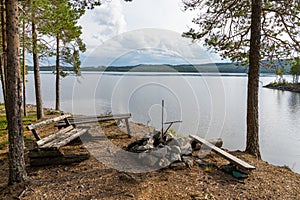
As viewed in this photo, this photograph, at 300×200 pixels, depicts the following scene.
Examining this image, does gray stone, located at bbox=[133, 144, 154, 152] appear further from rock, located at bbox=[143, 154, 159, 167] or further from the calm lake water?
the calm lake water

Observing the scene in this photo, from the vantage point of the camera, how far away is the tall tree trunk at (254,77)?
17.9ft

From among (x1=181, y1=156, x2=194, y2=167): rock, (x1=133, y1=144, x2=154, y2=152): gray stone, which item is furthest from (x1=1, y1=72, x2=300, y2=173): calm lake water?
(x1=181, y1=156, x2=194, y2=167): rock

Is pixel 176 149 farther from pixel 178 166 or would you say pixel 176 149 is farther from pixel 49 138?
pixel 49 138

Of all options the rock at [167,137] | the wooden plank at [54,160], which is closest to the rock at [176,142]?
the rock at [167,137]

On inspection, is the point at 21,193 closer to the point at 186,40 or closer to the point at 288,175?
the point at 288,175

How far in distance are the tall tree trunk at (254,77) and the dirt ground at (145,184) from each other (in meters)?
1.21

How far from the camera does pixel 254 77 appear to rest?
5.56m

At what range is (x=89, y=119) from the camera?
257 inches

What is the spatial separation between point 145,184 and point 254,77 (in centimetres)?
391

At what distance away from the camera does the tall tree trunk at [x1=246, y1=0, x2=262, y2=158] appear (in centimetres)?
544

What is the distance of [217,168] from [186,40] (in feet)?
12.8

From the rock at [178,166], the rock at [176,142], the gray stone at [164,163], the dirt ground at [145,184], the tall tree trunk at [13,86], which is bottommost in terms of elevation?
the dirt ground at [145,184]

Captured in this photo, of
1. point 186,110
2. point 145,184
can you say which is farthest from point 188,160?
point 186,110

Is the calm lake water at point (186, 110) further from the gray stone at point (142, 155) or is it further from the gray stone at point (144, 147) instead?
the gray stone at point (142, 155)
